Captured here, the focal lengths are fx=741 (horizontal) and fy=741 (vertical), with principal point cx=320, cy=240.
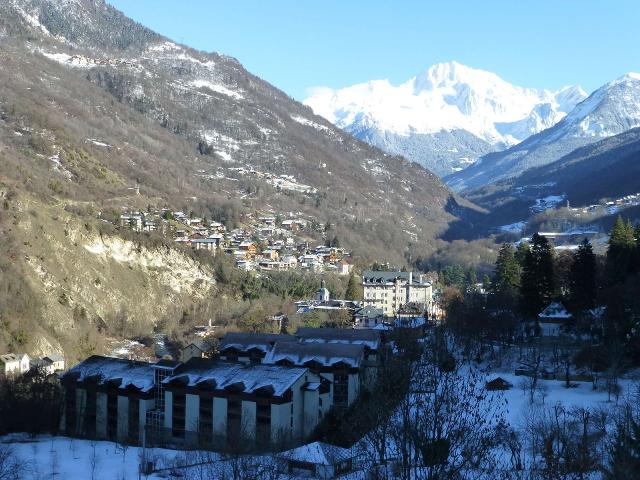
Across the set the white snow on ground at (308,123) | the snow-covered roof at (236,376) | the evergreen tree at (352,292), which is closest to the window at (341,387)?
the snow-covered roof at (236,376)

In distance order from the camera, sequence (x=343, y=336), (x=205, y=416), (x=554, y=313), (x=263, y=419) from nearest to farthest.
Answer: (x=263, y=419) → (x=205, y=416) → (x=343, y=336) → (x=554, y=313)

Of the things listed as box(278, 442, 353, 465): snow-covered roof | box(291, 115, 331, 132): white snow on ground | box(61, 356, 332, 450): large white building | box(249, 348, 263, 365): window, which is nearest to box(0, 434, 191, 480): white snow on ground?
box(61, 356, 332, 450): large white building

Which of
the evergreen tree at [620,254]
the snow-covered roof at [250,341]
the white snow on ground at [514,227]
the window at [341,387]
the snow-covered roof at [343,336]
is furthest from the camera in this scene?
the white snow on ground at [514,227]

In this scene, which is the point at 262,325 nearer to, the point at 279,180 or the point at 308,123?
the point at 279,180

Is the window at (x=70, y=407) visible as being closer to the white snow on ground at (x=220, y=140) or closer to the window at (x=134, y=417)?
the window at (x=134, y=417)

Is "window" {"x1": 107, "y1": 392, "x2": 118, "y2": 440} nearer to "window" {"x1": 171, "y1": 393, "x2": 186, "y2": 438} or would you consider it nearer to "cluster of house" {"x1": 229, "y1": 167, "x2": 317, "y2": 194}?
"window" {"x1": 171, "y1": 393, "x2": 186, "y2": 438}

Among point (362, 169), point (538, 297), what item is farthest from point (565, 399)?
point (362, 169)

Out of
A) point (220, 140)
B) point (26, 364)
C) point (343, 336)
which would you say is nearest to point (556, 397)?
point (343, 336)
